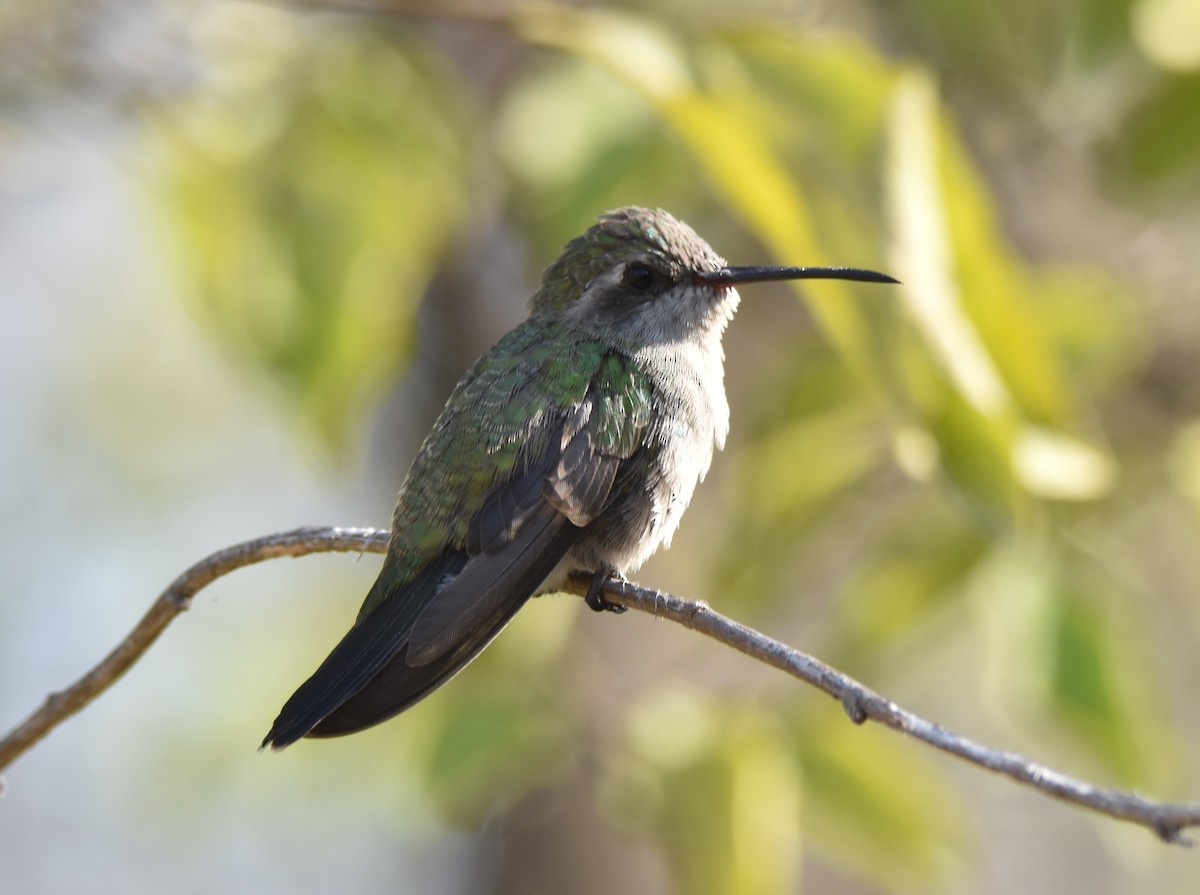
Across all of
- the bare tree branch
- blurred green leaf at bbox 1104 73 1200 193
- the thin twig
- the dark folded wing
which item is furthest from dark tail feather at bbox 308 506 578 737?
blurred green leaf at bbox 1104 73 1200 193

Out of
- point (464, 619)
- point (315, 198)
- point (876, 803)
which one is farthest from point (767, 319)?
point (464, 619)

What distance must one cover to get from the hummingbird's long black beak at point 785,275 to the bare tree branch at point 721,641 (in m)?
0.58

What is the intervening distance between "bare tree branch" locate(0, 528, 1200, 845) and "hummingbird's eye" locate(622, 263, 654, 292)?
0.93 metres

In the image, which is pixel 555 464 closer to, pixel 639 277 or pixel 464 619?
pixel 464 619

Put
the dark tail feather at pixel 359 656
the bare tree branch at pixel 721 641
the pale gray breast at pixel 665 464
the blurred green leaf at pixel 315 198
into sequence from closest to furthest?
1. the bare tree branch at pixel 721 641
2. the dark tail feather at pixel 359 656
3. the pale gray breast at pixel 665 464
4. the blurred green leaf at pixel 315 198

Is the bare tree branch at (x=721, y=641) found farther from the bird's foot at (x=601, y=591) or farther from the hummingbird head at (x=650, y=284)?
the hummingbird head at (x=650, y=284)

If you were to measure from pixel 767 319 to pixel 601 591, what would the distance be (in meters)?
3.21

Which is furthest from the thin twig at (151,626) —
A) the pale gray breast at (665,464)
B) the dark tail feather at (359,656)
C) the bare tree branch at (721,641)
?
the pale gray breast at (665,464)

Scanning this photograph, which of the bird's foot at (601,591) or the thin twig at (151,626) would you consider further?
the bird's foot at (601,591)

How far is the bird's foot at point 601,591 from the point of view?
2441 millimetres

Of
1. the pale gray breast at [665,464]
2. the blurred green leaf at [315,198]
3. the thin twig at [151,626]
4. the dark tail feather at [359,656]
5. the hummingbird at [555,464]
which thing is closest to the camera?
the thin twig at [151,626]

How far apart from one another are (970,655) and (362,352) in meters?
5.51

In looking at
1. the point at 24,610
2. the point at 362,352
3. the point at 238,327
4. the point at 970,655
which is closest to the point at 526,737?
the point at 362,352

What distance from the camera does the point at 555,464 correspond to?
2531mm
